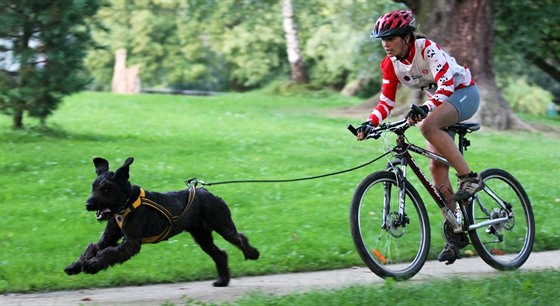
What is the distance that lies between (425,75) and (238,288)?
2381 mm

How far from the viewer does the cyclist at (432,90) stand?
23.7ft

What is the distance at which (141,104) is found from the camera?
25.6m

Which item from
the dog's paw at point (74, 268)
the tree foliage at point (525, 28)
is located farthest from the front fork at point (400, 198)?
the tree foliage at point (525, 28)

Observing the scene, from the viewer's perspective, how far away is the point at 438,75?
7.24 meters

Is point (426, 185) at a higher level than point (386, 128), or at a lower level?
lower

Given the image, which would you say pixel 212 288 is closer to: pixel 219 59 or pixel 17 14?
pixel 17 14

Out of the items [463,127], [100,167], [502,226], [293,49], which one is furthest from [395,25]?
[293,49]

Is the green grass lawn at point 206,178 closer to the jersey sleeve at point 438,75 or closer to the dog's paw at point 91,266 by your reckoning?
the dog's paw at point 91,266

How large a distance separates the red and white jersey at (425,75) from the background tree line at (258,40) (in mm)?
8480

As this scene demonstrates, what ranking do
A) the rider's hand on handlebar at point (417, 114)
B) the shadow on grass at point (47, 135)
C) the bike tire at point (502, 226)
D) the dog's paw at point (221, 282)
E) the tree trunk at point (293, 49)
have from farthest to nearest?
1. the tree trunk at point (293, 49)
2. the shadow on grass at point (47, 135)
3. the bike tire at point (502, 226)
4. the dog's paw at point (221, 282)
5. the rider's hand on handlebar at point (417, 114)

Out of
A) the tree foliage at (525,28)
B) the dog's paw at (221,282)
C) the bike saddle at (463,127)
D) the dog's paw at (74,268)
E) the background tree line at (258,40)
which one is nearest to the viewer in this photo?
the dog's paw at (74,268)

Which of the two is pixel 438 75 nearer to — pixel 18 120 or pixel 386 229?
pixel 386 229

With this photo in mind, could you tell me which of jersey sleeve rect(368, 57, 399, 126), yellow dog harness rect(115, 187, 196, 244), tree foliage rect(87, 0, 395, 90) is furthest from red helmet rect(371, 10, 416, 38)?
tree foliage rect(87, 0, 395, 90)

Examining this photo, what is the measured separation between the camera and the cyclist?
721 cm
